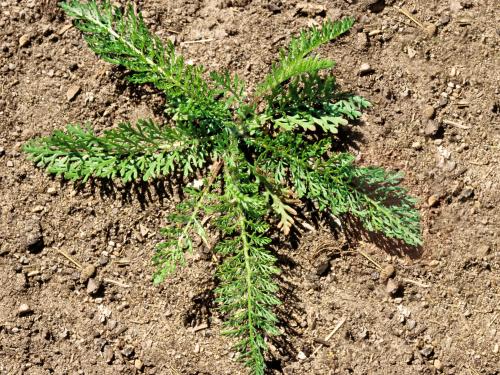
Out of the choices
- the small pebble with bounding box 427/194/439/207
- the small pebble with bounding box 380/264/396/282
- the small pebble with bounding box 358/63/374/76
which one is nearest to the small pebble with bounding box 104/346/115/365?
the small pebble with bounding box 380/264/396/282

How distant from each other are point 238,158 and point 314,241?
2.50 ft

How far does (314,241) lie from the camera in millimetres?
4145

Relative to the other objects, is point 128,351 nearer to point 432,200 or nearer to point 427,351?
point 427,351

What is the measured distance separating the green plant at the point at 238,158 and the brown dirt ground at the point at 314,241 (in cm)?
17

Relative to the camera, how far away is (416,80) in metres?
4.18

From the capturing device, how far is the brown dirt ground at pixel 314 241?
415 cm

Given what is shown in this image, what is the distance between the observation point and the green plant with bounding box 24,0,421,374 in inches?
148

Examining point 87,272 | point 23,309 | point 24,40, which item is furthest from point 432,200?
point 24,40

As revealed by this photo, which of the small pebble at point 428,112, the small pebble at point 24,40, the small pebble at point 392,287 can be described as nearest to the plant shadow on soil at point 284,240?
the small pebble at point 392,287

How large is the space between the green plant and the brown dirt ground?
0.17m

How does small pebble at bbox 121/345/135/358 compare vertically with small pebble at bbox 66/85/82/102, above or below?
below

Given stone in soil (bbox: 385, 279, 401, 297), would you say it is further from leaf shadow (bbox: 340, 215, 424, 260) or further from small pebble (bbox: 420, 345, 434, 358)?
small pebble (bbox: 420, 345, 434, 358)

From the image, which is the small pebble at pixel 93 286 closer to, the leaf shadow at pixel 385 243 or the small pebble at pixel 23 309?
the small pebble at pixel 23 309

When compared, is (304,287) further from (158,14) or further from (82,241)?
(158,14)
